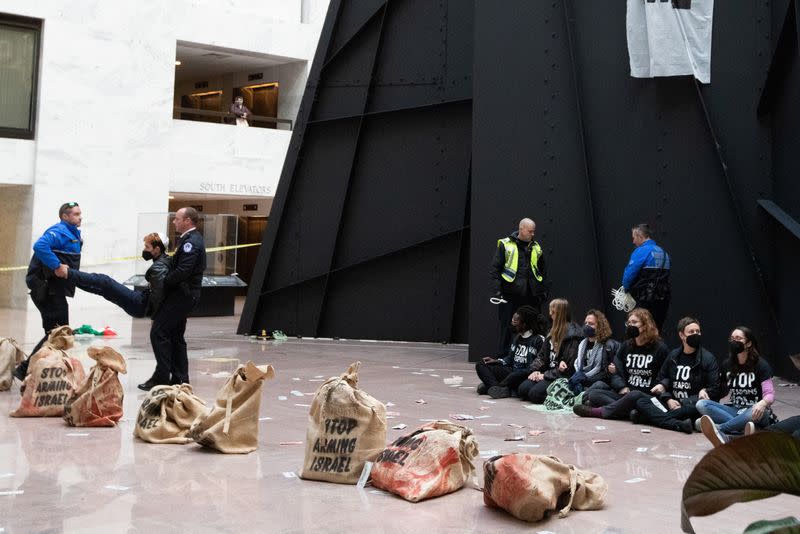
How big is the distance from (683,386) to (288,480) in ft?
13.4

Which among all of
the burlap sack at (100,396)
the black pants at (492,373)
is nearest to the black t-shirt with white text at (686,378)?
the black pants at (492,373)

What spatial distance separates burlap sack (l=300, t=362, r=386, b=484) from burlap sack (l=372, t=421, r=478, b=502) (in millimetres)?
145

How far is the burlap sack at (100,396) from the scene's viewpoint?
300 inches

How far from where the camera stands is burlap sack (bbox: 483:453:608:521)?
501 centimetres

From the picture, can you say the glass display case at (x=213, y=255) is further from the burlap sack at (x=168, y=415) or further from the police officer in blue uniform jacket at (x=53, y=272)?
the burlap sack at (x=168, y=415)

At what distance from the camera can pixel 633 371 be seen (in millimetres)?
8883

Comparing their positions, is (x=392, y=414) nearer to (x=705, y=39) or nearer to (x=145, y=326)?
(x=705, y=39)

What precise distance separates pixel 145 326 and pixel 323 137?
589 cm

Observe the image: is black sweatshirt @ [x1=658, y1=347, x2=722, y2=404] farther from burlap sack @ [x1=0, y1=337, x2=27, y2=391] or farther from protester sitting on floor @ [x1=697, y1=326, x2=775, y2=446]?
burlap sack @ [x1=0, y1=337, x2=27, y2=391]

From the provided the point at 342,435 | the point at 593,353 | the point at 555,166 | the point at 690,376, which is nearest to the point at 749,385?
the point at 690,376

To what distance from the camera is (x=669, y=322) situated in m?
11.8

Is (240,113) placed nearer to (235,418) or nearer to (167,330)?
(167,330)

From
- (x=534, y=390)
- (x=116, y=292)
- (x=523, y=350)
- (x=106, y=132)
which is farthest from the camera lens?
(x=106, y=132)

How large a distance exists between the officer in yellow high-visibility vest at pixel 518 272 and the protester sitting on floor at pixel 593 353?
226 cm
